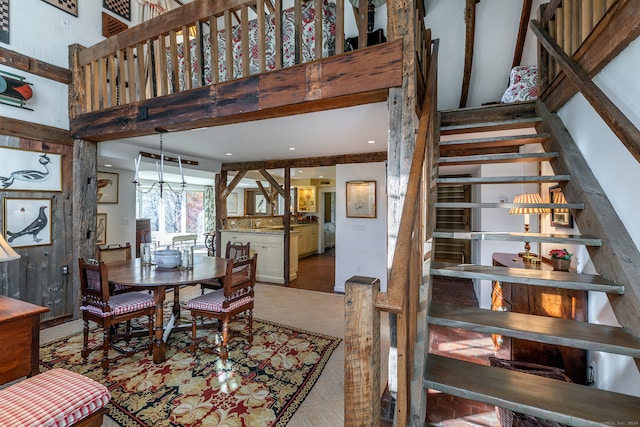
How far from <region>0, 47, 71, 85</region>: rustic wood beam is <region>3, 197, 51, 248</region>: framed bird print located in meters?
1.39

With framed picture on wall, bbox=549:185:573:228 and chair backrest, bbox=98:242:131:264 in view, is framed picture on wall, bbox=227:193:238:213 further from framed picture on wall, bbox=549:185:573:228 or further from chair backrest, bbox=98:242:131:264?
framed picture on wall, bbox=549:185:573:228

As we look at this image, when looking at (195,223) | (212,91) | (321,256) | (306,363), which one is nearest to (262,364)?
(306,363)

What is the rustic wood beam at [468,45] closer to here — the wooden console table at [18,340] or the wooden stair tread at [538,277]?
the wooden stair tread at [538,277]

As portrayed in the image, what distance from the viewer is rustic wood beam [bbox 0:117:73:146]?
2.92 m

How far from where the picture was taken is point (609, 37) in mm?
1438

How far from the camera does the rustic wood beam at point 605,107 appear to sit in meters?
1.18

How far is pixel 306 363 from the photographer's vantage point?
102 inches

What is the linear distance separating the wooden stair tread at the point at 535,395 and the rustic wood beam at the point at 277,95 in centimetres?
172

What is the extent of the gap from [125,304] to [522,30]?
5.14m

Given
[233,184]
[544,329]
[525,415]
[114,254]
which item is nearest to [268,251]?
[233,184]

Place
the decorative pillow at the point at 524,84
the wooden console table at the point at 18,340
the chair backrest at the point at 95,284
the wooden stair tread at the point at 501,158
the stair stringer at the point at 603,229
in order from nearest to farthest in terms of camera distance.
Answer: the stair stringer at the point at 603,229 < the wooden console table at the point at 18,340 < the wooden stair tread at the point at 501,158 < the chair backrest at the point at 95,284 < the decorative pillow at the point at 524,84

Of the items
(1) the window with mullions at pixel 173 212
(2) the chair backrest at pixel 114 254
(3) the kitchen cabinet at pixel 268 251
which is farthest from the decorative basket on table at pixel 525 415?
(1) the window with mullions at pixel 173 212

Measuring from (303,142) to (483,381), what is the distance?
11.0 ft

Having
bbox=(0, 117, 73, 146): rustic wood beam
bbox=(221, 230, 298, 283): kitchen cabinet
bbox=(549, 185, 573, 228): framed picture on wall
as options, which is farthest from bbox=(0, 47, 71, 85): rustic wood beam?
bbox=(549, 185, 573, 228): framed picture on wall
